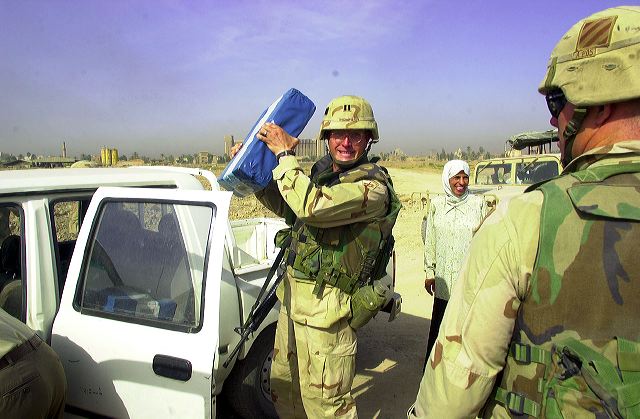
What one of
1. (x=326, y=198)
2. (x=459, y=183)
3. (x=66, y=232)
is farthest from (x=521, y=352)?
(x=66, y=232)

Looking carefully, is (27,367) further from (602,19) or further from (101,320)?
(602,19)

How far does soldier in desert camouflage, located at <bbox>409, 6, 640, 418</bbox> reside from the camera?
3.32 feet

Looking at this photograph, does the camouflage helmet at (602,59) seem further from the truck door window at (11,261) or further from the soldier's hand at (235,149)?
the truck door window at (11,261)

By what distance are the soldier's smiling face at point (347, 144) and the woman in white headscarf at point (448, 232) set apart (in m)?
1.46

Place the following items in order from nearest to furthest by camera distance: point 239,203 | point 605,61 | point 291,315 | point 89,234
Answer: point 605,61 < point 89,234 < point 291,315 < point 239,203

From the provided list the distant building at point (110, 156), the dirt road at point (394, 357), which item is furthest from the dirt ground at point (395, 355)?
the distant building at point (110, 156)

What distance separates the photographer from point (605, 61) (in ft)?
3.56

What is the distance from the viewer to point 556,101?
1225mm

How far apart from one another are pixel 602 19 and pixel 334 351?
189 centimetres

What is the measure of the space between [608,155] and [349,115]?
1.57 metres

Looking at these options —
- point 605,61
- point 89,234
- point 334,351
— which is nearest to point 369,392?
point 334,351

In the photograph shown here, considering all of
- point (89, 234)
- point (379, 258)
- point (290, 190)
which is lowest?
point (379, 258)

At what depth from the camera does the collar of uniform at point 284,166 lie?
2.26m

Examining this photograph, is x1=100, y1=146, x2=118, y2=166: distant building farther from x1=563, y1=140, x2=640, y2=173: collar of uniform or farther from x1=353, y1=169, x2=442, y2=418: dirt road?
x1=563, y1=140, x2=640, y2=173: collar of uniform
